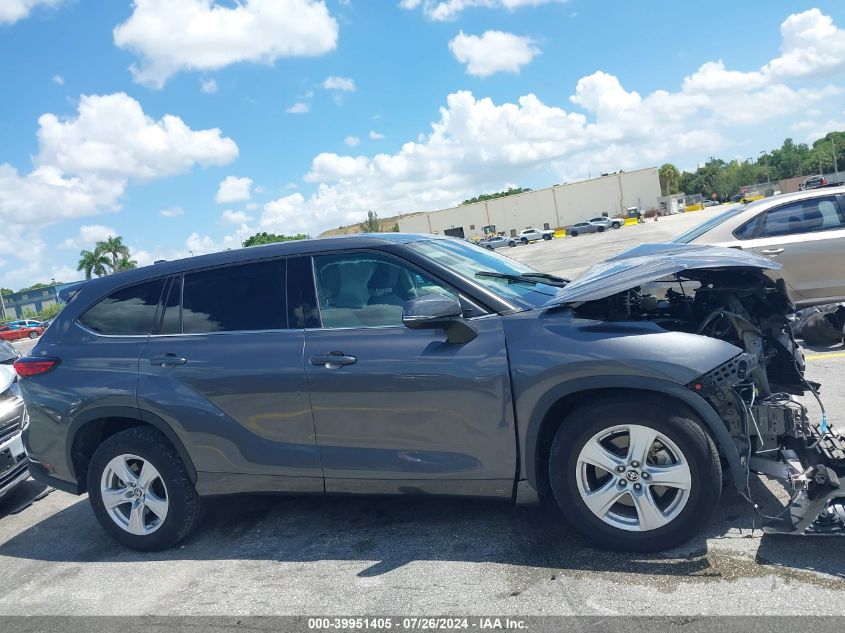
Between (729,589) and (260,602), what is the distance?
87.5 inches

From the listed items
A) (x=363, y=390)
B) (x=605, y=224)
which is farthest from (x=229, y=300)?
(x=605, y=224)

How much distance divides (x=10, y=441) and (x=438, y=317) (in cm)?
397

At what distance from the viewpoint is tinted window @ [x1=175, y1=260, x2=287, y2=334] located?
12.7 ft

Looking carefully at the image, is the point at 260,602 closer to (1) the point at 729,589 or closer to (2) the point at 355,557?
(2) the point at 355,557

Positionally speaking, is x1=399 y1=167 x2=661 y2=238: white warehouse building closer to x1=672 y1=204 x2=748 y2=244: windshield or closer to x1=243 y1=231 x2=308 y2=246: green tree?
x1=243 y1=231 x2=308 y2=246: green tree

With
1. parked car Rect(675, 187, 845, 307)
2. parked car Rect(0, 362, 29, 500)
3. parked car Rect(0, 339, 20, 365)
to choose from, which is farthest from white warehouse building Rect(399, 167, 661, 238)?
parked car Rect(0, 362, 29, 500)

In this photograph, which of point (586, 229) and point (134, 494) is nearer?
point (134, 494)

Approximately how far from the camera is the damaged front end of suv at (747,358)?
2.99 meters

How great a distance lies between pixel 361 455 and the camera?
3.55 meters

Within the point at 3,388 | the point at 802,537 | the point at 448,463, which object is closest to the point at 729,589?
the point at 802,537

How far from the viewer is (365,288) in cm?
372

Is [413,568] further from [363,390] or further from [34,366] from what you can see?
[34,366]

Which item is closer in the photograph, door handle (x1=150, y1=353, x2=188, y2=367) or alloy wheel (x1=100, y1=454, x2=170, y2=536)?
door handle (x1=150, y1=353, x2=188, y2=367)

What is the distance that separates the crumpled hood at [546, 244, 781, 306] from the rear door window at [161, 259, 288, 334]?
1625 millimetres
